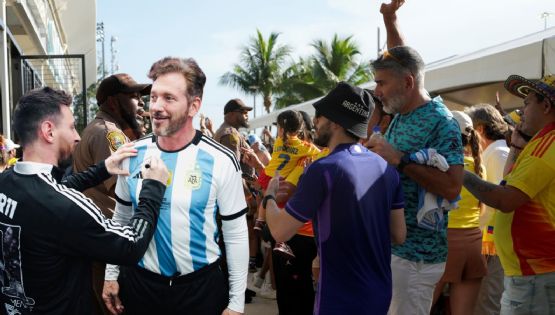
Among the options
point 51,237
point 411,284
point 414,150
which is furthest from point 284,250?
point 51,237

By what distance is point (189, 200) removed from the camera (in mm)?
2646

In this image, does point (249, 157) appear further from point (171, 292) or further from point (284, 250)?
point (171, 292)

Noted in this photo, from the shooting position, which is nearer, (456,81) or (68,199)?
(68,199)

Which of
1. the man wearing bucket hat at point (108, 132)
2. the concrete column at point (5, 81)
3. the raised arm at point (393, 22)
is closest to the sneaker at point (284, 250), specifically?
the man wearing bucket hat at point (108, 132)

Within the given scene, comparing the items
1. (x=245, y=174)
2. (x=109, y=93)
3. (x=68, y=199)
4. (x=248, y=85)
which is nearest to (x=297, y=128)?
(x=245, y=174)

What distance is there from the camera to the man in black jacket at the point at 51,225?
2.36 meters

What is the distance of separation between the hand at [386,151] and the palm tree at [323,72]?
4252cm

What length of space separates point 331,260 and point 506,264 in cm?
121

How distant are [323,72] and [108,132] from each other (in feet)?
141

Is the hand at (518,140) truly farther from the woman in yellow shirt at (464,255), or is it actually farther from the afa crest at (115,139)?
the afa crest at (115,139)

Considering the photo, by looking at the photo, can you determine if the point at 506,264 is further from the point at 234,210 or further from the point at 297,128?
the point at 297,128

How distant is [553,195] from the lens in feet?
10.2

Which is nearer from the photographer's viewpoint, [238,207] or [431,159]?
[238,207]

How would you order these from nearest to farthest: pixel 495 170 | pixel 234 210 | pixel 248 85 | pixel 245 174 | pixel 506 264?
pixel 234 210
pixel 506 264
pixel 495 170
pixel 245 174
pixel 248 85
